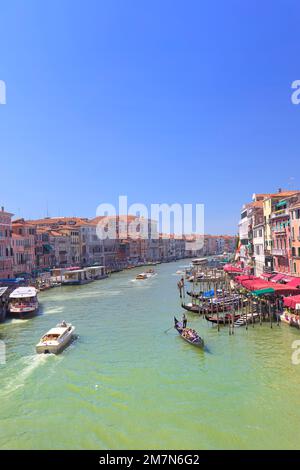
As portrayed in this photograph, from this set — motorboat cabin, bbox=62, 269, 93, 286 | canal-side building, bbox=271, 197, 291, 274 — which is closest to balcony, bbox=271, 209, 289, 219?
canal-side building, bbox=271, 197, 291, 274

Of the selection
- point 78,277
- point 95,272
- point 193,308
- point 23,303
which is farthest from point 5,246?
point 193,308

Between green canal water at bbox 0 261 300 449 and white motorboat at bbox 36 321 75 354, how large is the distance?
357 mm

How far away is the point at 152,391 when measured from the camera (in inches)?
532

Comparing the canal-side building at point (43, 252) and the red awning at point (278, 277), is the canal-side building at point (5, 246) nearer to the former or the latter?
the canal-side building at point (43, 252)

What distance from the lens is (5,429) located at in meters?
11.3

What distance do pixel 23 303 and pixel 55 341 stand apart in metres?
11.8

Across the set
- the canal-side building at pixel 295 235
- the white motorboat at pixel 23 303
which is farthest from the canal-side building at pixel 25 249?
the canal-side building at pixel 295 235

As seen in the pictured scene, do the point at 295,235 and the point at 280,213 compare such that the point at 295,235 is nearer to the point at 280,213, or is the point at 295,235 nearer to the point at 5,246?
the point at 280,213

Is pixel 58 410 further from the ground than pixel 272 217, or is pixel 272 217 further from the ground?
pixel 272 217
